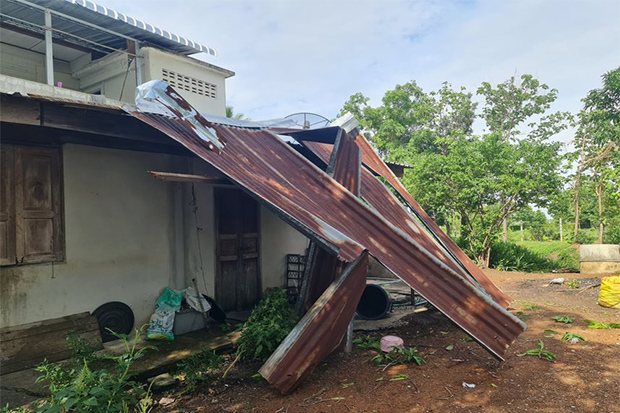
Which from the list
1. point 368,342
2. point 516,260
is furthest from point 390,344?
point 516,260

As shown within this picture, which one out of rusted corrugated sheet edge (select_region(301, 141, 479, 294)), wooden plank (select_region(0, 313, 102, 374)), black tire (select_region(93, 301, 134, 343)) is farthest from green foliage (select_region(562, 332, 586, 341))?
wooden plank (select_region(0, 313, 102, 374))

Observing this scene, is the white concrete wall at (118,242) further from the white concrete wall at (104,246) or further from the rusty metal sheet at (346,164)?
the rusty metal sheet at (346,164)

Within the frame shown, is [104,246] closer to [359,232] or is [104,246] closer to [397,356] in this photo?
[359,232]

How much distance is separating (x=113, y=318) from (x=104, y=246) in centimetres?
94

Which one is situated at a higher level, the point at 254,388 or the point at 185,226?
the point at 185,226

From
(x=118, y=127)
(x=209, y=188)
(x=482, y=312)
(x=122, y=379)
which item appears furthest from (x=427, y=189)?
(x=122, y=379)

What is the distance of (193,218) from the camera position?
19.5ft

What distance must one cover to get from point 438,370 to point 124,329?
391 cm

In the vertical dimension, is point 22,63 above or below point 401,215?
above

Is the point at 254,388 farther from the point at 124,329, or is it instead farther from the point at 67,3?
the point at 67,3

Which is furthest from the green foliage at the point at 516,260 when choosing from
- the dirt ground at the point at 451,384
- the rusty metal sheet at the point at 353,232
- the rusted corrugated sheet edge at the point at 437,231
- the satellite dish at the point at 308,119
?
the rusty metal sheet at the point at 353,232

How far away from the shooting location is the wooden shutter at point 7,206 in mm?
4223

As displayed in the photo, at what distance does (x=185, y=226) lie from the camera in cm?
586

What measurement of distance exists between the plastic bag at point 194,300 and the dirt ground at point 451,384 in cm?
148
